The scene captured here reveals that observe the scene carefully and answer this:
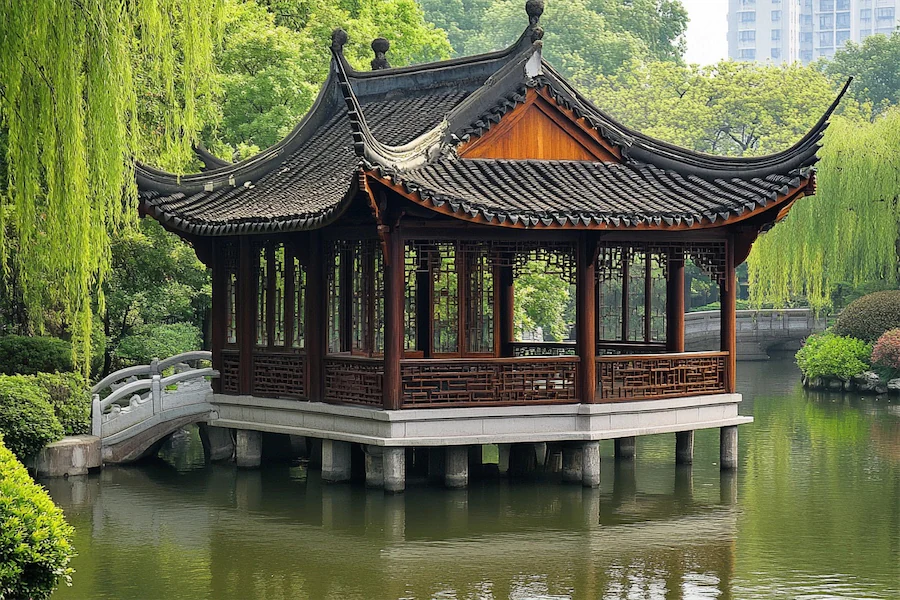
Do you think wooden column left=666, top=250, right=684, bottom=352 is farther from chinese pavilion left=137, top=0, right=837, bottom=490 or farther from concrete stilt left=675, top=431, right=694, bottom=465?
concrete stilt left=675, top=431, right=694, bottom=465

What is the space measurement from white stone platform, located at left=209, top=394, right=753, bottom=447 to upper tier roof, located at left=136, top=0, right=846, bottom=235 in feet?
6.23

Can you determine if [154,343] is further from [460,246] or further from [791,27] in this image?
[791,27]

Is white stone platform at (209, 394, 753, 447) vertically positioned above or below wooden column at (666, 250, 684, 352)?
below

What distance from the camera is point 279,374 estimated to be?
52.6ft

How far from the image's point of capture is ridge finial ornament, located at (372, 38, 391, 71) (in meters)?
18.5

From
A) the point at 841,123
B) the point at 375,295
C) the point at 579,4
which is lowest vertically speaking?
the point at 375,295

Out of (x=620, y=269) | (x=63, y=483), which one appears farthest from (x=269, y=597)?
(x=620, y=269)

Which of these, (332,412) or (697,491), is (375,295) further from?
(697,491)

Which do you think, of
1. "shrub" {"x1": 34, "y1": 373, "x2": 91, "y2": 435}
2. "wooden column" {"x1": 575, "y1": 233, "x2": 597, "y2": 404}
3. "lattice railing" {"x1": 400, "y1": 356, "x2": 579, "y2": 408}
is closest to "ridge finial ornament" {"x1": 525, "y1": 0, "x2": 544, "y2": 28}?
"wooden column" {"x1": 575, "y1": 233, "x2": 597, "y2": 404}

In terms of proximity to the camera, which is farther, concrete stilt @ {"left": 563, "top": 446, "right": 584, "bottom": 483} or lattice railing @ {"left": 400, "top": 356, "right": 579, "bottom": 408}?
concrete stilt @ {"left": 563, "top": 446, "right": 584, "bottom": 483}

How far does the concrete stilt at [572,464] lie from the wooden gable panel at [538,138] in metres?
3.14

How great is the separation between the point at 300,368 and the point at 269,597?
5567 mm

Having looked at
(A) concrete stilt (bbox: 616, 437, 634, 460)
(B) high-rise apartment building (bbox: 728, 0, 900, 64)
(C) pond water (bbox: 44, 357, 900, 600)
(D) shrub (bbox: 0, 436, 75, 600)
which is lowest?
(C) pond water (bbox: 44, 357, 900, 600)

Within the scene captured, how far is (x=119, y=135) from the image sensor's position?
1133 cm
